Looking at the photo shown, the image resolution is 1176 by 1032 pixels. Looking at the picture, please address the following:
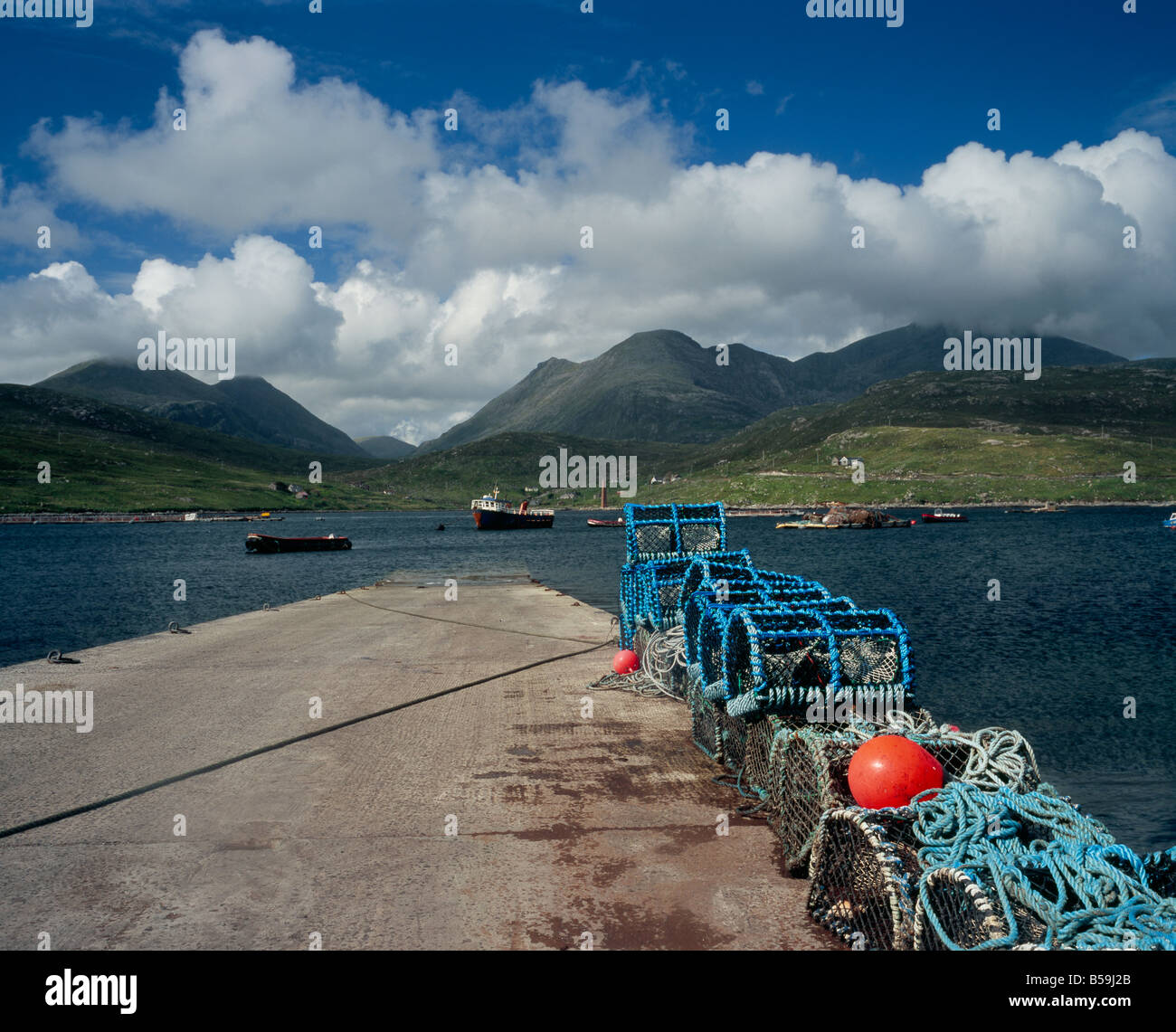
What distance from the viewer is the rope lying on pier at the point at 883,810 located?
468 cm

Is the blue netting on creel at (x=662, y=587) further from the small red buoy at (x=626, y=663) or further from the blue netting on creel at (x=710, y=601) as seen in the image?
the blue netting on creel at (x=710, y=601)

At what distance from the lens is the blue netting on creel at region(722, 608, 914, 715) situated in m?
8.49

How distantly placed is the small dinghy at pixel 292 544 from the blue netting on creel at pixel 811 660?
90.2m

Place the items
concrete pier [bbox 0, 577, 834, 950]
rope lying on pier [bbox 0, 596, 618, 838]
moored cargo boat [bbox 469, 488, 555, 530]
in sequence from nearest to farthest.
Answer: concrete pier [bbox 0, 577, 834, 950] → rope lying on pier [bbox 0, 596, 618, 838] → moored cargo boat [bbox 469, 488, 555, 530]

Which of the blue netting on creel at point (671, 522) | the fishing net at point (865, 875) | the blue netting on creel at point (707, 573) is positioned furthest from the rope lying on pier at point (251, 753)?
the fishing net at point (865, 875)

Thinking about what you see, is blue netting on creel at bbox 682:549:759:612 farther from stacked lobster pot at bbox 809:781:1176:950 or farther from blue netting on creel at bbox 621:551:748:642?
stacked lobster pot at bbox 809:781:1176:950

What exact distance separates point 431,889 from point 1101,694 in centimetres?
2079

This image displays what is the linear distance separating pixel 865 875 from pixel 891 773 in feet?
2.51

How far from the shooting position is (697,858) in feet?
23.5

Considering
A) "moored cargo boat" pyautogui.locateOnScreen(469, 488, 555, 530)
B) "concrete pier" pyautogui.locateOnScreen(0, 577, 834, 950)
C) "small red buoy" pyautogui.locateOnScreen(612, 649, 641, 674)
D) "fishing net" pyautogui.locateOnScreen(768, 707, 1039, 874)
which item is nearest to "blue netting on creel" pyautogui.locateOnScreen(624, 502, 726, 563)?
"small red buoy" pyautogui.locateOnScreen(612, 649, 641, 674)

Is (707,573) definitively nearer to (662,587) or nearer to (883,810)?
(662,587)

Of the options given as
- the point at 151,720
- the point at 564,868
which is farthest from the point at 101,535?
the point at 564,868

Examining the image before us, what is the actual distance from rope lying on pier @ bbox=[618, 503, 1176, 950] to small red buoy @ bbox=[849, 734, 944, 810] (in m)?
0.17
